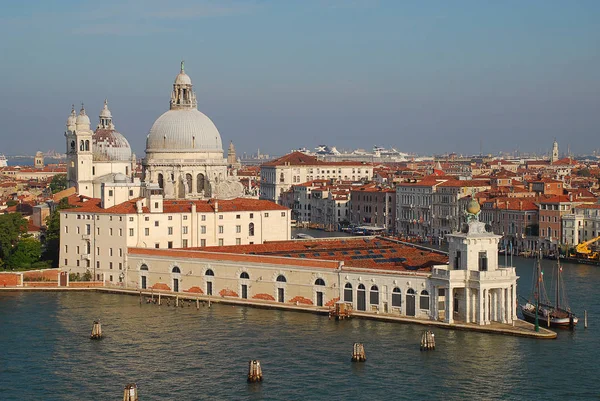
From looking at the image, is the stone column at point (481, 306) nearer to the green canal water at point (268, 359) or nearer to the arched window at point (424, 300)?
the green canal water at point (268, 359)

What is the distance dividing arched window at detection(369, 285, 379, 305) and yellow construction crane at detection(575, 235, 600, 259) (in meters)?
17.0

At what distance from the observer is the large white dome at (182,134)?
127 feet

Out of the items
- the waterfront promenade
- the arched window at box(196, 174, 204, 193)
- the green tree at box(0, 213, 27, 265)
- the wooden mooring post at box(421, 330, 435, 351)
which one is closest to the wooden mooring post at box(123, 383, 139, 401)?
the wooden mooring post at box(421, 330, 435, 351)

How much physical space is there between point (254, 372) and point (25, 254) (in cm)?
1577

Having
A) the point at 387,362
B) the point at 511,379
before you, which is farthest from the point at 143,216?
the point at 511,379

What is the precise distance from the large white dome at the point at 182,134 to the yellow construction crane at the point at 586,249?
13538 mm

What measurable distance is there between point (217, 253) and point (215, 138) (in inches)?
450

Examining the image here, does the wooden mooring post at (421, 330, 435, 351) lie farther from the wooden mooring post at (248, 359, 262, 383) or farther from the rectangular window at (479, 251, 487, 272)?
the wooden mooring post at (248, 359, 262, 383)

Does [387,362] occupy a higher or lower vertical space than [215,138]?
lower

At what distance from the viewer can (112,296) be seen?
29.7 m

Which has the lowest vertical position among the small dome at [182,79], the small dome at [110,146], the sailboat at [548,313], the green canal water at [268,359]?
the green canal water at [268,359]

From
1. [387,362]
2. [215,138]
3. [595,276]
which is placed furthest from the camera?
[215,138]

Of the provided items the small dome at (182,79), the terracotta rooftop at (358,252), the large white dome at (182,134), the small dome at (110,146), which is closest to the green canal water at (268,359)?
the terracotta rooftop at (358,252)

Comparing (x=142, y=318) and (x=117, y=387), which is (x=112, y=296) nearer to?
(x=142, y=318)
